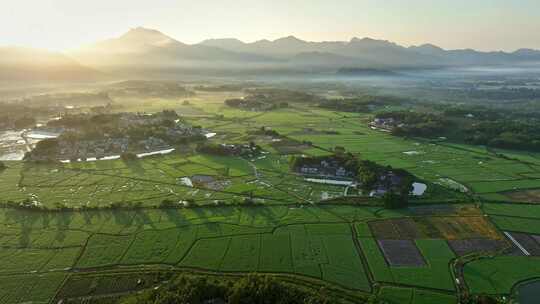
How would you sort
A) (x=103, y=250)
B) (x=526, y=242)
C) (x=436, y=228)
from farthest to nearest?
(x=436, y=228), (x=526, y=242), (x=103, y=250)

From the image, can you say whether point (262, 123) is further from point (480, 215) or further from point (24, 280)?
point (24, 280)

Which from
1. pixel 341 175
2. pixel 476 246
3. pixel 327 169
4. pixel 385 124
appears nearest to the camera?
pixel 476 246

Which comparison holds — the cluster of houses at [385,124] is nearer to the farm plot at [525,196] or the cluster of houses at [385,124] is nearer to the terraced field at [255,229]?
the terraced field at [255,229]

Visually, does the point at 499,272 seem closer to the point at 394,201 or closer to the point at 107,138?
Result: the point at 394,201

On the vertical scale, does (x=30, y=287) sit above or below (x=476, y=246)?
below

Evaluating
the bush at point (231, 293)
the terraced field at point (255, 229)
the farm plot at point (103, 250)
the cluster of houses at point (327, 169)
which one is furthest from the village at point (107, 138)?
the bush at point (231, 293)

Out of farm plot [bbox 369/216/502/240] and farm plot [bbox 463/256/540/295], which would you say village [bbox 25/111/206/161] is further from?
farm plot [bbox 463/256/540/295]

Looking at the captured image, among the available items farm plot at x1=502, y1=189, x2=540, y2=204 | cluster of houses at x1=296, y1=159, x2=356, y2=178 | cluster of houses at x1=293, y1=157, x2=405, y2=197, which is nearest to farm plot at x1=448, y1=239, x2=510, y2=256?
cluster of houses at x1=293, y1=157, x2=405, y2=197

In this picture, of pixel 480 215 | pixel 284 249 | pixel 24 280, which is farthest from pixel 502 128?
pixel 24 280

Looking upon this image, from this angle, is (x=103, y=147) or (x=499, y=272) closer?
(x=499, y=272)

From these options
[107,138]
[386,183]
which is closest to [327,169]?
[386,183]

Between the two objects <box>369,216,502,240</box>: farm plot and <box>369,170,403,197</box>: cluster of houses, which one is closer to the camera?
<box>369,216,502,240</box>: farm plot
